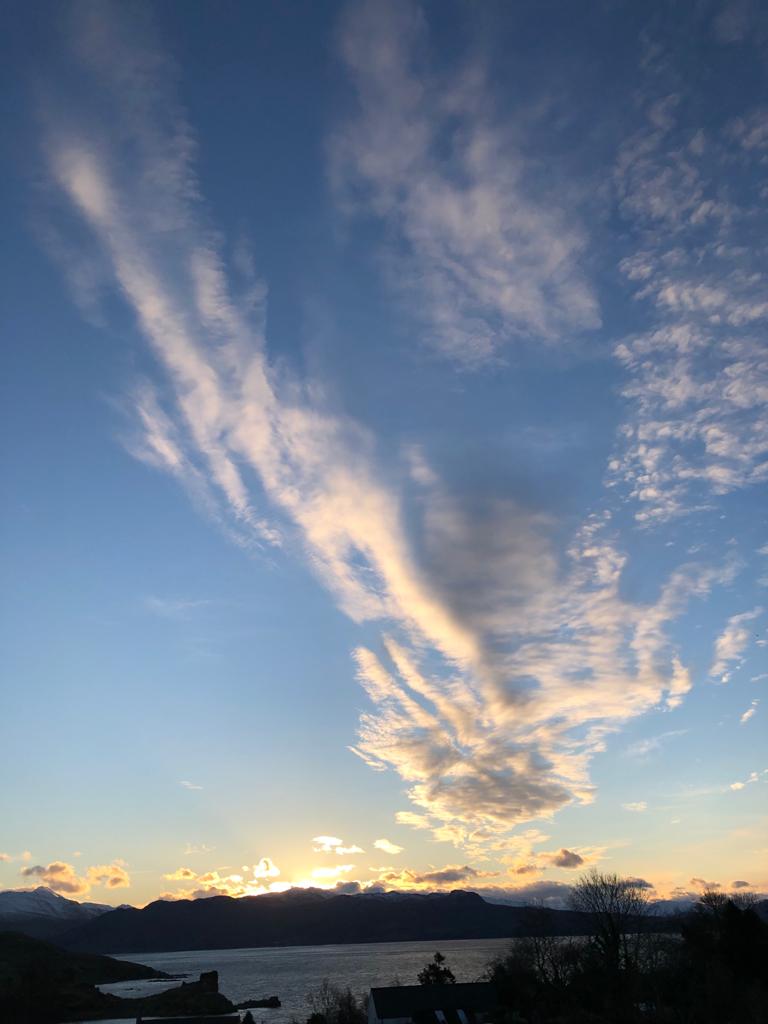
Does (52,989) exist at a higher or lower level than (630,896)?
lower

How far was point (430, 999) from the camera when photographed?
88.4 m

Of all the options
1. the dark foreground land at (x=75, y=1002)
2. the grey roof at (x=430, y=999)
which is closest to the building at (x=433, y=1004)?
the grey roof at (x=430, y=999)

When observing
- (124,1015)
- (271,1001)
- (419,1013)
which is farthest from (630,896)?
(124,1015)

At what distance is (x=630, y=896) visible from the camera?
390 feet

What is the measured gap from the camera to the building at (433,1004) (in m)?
85.6

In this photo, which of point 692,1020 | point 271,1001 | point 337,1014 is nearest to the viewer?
point 692,1020

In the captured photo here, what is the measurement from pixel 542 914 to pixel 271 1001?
260ft

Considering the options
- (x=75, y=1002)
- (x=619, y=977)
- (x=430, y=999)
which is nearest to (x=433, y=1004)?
(x=430, y=999)

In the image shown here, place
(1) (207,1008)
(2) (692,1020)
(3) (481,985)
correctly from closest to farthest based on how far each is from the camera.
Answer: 1. (2) (692,1020)
2. (3) (481,985)
3. (1) (207,1008)

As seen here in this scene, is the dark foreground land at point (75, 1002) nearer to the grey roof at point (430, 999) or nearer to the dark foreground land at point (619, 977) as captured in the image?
the dark foreground land at point (619, 977)

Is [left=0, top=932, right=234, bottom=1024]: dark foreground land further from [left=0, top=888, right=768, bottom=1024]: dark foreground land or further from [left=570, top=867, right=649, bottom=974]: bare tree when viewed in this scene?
[left=570, top=867, right=649, bottom=974]: bare tree

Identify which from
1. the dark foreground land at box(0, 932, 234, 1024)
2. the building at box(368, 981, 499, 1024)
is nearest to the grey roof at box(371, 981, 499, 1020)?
the building at box(368, 981, 499, 1024)

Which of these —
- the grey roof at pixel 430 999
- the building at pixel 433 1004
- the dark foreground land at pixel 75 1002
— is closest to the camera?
the building at pixel 433 1004

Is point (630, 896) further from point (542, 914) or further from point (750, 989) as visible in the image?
point (750, 989)
